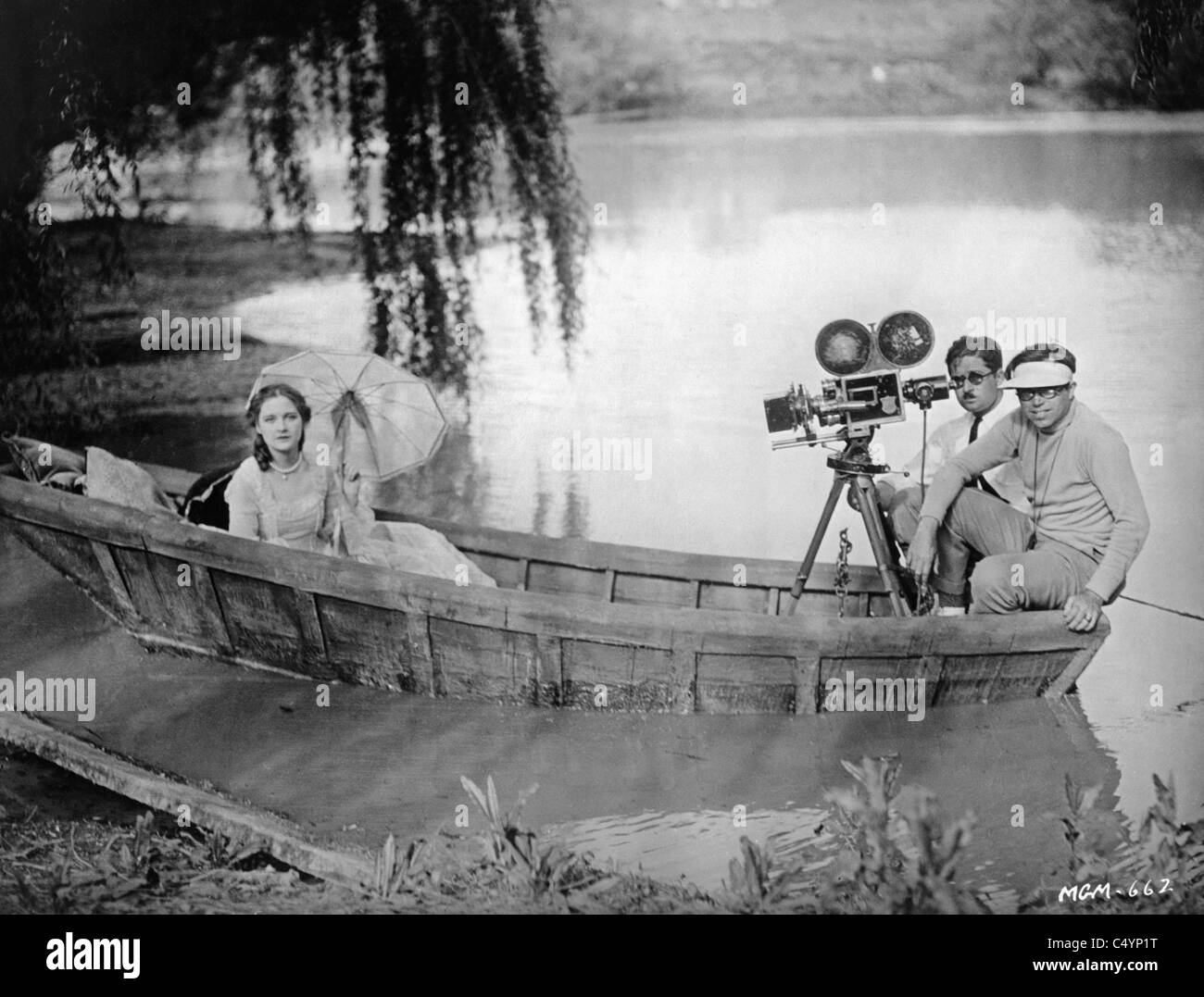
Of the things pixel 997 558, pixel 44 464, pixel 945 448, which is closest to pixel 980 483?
pixel 945 448

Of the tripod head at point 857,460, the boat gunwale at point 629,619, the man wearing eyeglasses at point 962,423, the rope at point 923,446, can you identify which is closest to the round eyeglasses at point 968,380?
the man wearing eyeglasses at point 962,423

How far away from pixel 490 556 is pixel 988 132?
6.73 feet

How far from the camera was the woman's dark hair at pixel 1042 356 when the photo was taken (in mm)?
4273

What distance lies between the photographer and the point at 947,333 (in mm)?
4316

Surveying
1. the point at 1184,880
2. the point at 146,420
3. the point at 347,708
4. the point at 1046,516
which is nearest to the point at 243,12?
the point at 146,420

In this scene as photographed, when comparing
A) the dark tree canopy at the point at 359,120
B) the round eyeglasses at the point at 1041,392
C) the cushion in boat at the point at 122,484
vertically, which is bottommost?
the cushion in boat at the point at 122,484

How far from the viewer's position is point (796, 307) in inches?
171

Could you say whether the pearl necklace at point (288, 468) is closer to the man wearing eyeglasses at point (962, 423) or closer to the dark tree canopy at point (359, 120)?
the dark tree canopy at point (359, 120)

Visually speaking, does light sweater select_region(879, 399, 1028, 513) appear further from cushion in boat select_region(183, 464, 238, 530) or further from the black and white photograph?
cushion in boat select_region(183, 464, 238, 530)

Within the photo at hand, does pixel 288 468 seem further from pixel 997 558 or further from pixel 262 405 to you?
pixel 997 558

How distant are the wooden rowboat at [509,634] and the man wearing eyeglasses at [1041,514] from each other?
138 mm

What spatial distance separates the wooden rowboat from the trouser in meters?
0.09

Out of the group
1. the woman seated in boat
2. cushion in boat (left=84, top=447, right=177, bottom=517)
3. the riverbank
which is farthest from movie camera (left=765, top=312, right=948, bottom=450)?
cushion in boat (left=84, top=447, right=177, bottom=517)
